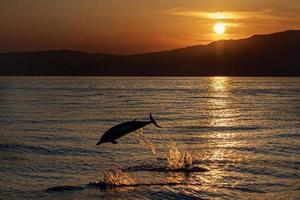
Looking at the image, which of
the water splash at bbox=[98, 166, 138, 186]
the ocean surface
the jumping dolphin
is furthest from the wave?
the jumping dolphin

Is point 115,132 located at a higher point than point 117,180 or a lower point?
higher

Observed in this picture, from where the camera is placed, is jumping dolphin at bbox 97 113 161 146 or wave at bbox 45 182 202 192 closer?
jumping dolphin at bbox 97 113 161 146

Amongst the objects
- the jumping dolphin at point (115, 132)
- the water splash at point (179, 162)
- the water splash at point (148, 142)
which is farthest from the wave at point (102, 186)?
the water splash at point (148, 142)

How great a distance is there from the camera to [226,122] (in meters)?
57.3

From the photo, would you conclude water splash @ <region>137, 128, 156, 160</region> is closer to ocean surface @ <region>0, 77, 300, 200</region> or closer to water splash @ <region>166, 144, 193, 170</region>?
ocean surface @ <region>0, 77, 300, 200</region>

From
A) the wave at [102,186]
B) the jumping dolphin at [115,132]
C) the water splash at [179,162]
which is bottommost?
the wave at [102,186]

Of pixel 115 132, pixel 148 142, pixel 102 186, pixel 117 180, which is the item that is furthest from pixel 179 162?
pixel 148 142

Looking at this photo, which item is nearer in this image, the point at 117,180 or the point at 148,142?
the point at 117,180

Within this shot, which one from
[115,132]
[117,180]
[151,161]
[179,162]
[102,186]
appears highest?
[115,132]

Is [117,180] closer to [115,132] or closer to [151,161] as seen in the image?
[115,132]

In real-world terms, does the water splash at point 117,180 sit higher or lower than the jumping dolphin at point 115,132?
lower

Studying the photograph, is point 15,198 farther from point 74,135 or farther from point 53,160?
point 74,135

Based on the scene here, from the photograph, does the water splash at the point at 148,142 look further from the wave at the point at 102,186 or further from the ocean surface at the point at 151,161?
the wave at the point at 102,186

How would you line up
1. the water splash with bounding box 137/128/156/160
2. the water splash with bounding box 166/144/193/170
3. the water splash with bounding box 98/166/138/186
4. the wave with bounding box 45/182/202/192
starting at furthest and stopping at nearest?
the water splash with bounding box 137/128/156/160 → the water splash with bounding box 166/144/193/170 → the water splash with bounding box 98/166/138/186 → the wave with bounding box 45/182/202/192
